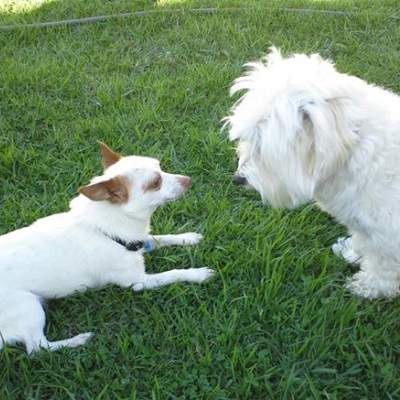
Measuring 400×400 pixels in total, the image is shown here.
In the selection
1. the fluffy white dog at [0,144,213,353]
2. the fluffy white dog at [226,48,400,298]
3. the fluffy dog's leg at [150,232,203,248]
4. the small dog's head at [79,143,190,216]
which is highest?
the fluffy white dog at [226,48,400,298]

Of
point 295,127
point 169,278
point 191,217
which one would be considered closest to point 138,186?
point 169,278

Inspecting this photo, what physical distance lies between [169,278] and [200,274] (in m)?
0.19

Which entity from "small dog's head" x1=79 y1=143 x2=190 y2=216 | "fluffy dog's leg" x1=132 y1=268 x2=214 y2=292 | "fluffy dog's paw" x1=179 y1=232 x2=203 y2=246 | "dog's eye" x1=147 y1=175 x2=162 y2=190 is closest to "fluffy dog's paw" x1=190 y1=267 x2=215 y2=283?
"fluffy dog's leg" x1=132 y1=268 x2=214 y2=292

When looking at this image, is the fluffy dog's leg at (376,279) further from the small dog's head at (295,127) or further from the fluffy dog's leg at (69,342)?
the fluffy dog's leg at (69,342)

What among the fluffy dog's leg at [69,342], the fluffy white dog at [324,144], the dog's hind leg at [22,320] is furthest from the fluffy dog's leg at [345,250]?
the dog's hind leg at [22,320]

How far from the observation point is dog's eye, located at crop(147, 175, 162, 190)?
277 cm

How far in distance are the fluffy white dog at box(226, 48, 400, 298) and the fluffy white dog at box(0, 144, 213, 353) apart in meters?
0.64

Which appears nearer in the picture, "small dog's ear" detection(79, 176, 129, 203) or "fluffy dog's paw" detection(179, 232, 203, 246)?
"small dog's ear" detection(79, 176, 129, 203)

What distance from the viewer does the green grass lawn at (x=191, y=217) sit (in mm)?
2523

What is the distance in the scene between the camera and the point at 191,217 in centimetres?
346

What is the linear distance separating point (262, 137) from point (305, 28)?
374 cm

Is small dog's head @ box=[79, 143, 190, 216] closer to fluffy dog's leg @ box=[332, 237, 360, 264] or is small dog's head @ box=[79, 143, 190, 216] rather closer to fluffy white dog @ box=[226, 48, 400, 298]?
fluffy white dog @ box=[226, 48, 400, 298]

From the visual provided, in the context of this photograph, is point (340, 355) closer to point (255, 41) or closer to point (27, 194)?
point (27, 194)

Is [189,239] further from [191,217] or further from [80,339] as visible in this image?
[80,339]
